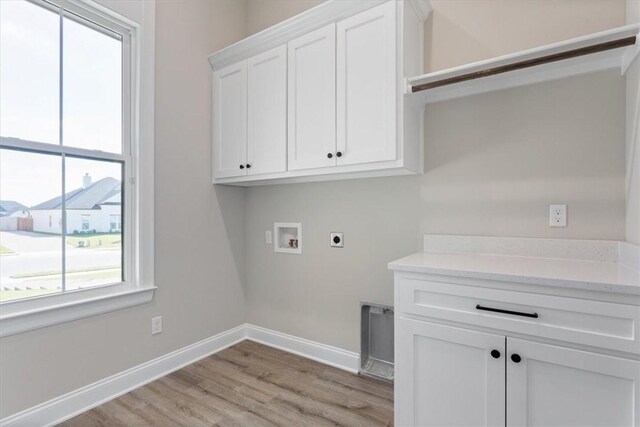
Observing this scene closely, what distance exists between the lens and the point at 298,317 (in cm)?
260

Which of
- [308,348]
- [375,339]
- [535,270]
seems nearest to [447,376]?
[535,270]

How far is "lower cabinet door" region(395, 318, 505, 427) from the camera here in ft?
4.29

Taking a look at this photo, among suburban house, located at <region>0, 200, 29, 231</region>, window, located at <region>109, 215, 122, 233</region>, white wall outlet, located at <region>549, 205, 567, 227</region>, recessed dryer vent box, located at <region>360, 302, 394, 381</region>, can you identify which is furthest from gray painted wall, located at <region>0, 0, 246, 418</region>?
white wall outlet, located at <region>549, 205, 567, 227</region>

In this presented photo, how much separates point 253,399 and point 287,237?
1190 millimetres

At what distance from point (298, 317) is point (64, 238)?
165 centimetres

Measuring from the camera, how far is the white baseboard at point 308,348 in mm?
2322

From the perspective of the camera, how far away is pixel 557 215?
65.1 inches

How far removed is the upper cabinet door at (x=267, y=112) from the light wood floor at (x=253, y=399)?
1439mm

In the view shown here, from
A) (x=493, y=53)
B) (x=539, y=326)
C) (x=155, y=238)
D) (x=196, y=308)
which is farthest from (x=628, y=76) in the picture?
(x=196, y=308)

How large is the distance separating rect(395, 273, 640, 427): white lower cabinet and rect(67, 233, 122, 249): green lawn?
1.80 m

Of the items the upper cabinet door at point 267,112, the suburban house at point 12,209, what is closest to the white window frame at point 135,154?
the suburban house at point 12,209

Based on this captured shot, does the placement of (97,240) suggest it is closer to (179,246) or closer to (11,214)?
(11,214)

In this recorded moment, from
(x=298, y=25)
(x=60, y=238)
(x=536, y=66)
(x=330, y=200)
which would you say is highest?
(x=298, y=25)

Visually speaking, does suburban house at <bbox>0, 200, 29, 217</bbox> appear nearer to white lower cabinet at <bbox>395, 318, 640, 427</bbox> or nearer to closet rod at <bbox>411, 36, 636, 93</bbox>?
white lower cabinet at <bbox>395, 318, 640, 427</bbox>
